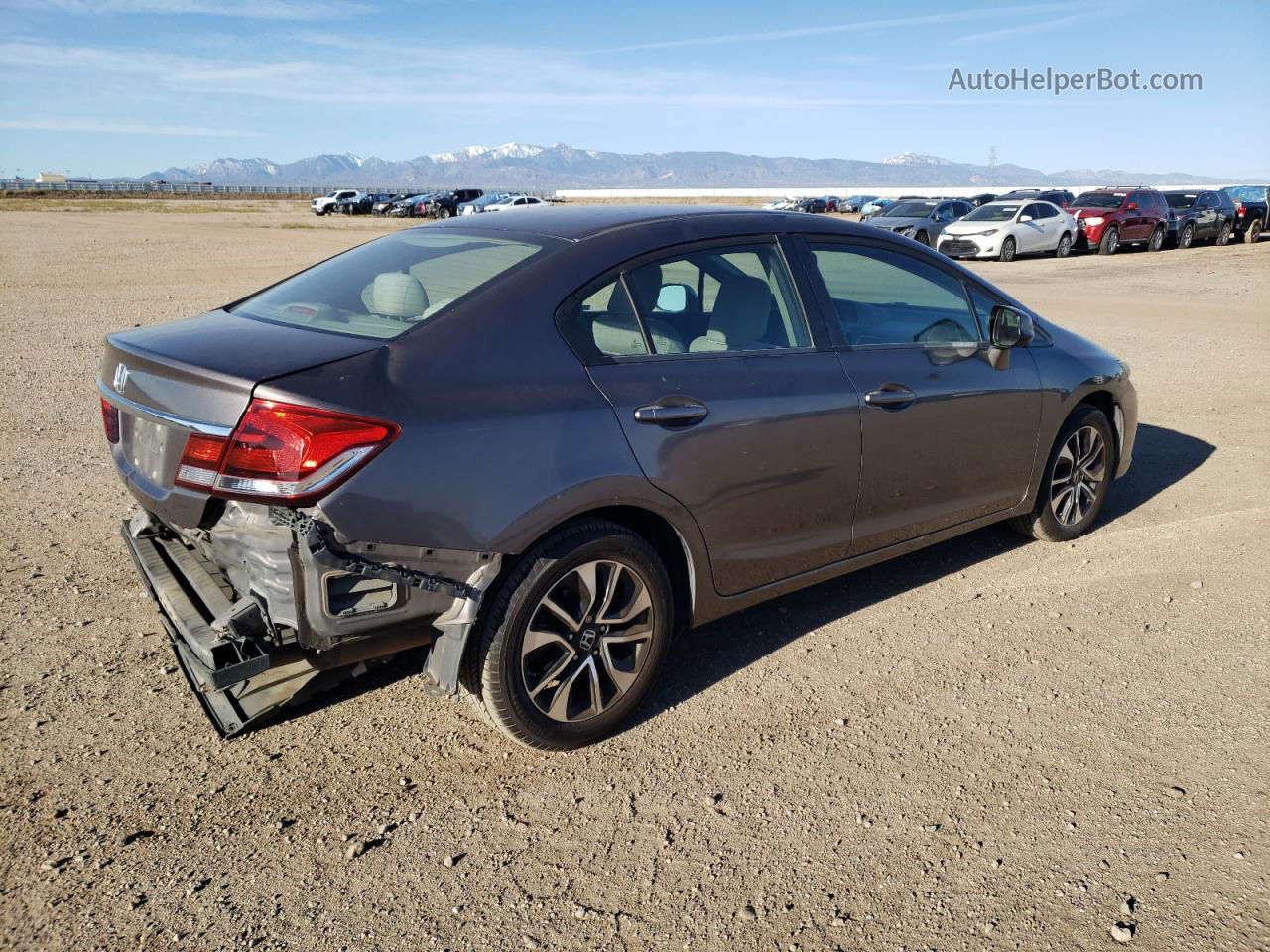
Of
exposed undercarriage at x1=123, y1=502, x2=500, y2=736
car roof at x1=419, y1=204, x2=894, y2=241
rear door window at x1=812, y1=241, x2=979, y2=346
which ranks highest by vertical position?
car roof at x1=419, y1=204, x2=894, y2=241

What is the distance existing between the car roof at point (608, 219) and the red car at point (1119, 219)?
29349mm

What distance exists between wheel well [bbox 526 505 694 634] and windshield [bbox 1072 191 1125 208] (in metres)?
31.5

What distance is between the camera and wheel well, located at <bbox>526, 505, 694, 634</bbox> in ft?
11.4

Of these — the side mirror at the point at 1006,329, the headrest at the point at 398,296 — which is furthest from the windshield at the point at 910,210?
the headrest at the point at 398,296

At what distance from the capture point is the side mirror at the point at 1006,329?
4773 mm

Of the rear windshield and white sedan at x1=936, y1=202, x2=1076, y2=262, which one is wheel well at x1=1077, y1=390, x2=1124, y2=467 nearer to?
the rear windshield

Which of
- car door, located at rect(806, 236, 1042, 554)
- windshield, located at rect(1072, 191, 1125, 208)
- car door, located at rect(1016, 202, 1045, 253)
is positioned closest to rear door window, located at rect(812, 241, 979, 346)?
car door, located at rect(806, 236, 1042, 554)

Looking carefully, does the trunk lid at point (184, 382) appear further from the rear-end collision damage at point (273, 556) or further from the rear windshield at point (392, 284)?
the rear windshield at point (392, 284)

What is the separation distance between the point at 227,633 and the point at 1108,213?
3220 centimetres

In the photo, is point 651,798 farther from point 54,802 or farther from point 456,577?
point 54,802

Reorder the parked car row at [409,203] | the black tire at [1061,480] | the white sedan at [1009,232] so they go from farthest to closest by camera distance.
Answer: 1. the parked car row at [409,203]
2. the white sedan at [1009,232]
3. the black tire at [1061,480]

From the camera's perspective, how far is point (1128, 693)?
3951 millimetres

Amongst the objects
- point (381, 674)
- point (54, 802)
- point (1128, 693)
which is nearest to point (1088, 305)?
point (1128, 693)

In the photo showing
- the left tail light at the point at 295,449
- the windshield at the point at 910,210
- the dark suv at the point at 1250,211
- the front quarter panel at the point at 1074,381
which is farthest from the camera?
the dark suv at the point at 1250,211
